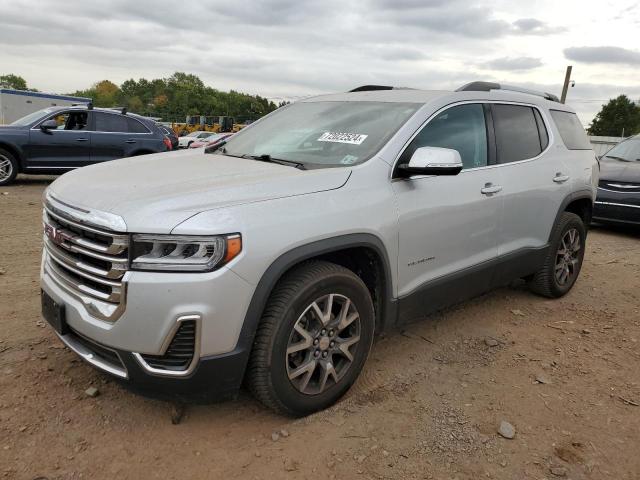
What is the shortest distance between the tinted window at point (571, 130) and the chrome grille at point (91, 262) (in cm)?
392

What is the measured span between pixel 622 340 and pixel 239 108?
10302 cm

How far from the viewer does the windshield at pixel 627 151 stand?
8727 millimetres

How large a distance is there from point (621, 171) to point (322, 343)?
7.28m

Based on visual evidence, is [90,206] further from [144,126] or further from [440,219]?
[144,126]

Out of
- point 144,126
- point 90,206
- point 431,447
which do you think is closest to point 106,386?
point 90,206

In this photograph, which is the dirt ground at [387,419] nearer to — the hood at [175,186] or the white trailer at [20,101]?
the hood at [175,186]

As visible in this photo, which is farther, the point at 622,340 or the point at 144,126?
the point at 144,126

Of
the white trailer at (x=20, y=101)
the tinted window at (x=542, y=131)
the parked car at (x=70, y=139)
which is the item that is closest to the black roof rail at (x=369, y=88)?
the tinted window at (x=542, y=131)

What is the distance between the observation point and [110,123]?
36.0 ft

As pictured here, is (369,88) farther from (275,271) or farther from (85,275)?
(85,275)

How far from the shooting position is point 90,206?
2.39m

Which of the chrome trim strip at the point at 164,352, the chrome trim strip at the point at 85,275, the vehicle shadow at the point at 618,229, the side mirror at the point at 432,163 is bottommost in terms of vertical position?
the vehicle shadow at the point at 618,229

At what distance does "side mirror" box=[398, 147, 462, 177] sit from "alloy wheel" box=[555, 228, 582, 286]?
2.20m

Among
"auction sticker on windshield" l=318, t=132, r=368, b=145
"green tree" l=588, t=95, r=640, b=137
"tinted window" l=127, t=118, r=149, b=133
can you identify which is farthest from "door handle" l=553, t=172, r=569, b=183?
"green tree" l=588, t=95, r=640, b=137
